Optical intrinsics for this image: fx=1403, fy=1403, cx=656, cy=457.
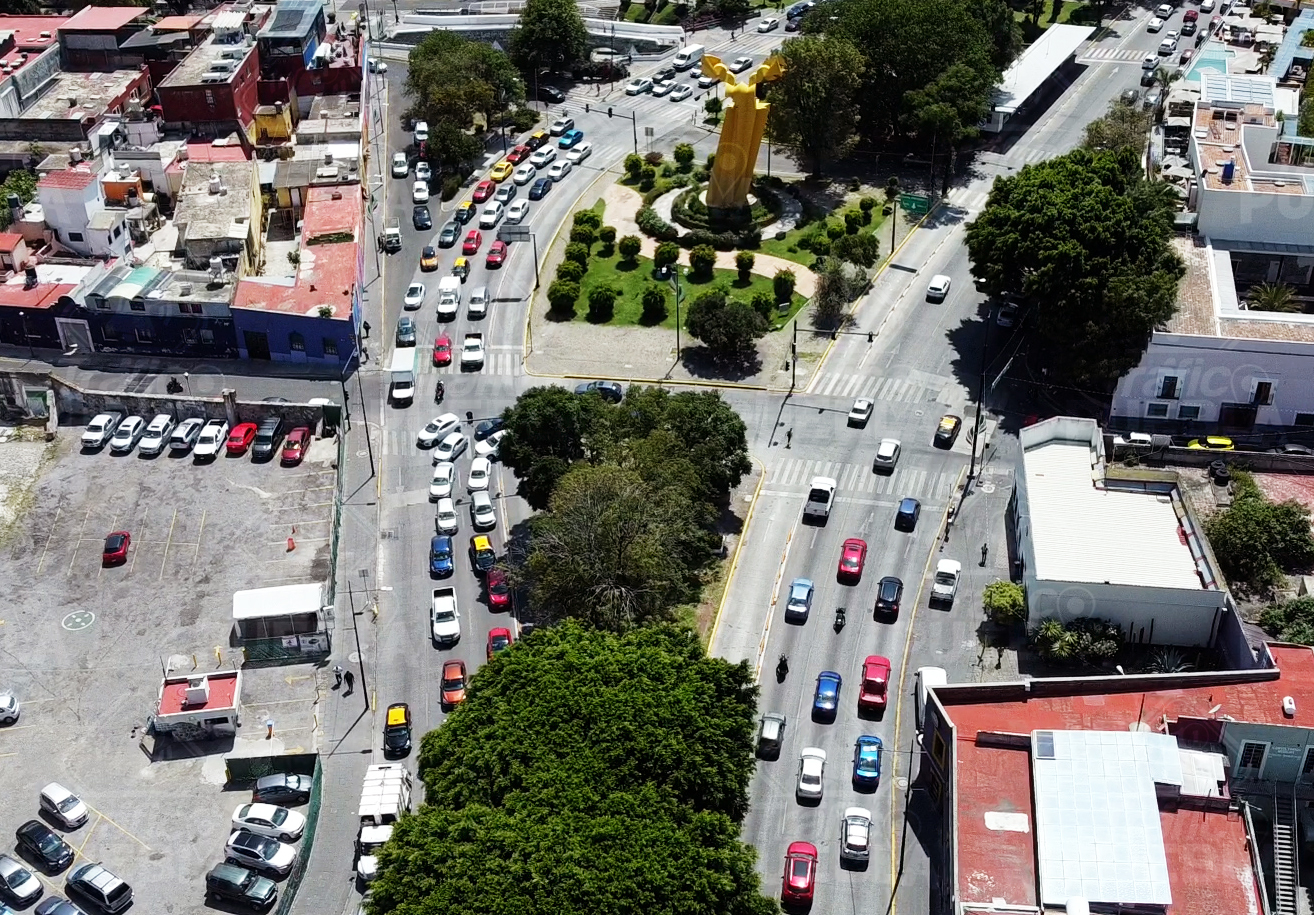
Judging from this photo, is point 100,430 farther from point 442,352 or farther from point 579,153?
point 579,153

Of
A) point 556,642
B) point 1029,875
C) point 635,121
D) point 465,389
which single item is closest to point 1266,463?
point 1029,875

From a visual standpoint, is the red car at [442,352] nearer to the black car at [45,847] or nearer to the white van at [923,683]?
the black car at [45,847]

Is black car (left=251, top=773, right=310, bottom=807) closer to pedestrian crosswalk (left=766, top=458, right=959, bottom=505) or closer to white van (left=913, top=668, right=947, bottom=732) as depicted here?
white van (left=913, top=668, right=947, bottom=732)

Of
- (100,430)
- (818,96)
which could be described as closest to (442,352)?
(100,430)

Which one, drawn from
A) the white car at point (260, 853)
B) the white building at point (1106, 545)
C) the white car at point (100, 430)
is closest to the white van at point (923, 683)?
the white building at point (1106, 545)

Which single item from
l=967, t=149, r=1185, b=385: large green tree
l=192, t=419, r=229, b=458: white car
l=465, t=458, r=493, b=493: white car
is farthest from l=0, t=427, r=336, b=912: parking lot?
l=967, t=149, r=1185, b=385: large green tree

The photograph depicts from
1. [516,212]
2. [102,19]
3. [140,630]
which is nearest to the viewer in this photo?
[140,630]

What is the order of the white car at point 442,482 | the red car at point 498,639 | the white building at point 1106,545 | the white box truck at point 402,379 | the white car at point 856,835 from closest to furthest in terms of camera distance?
the white car at point 856,835 < the white building at point 1106,545 < the red car at point 498,639 < the white car at point 442,482 < the white box truck at point 402,379
